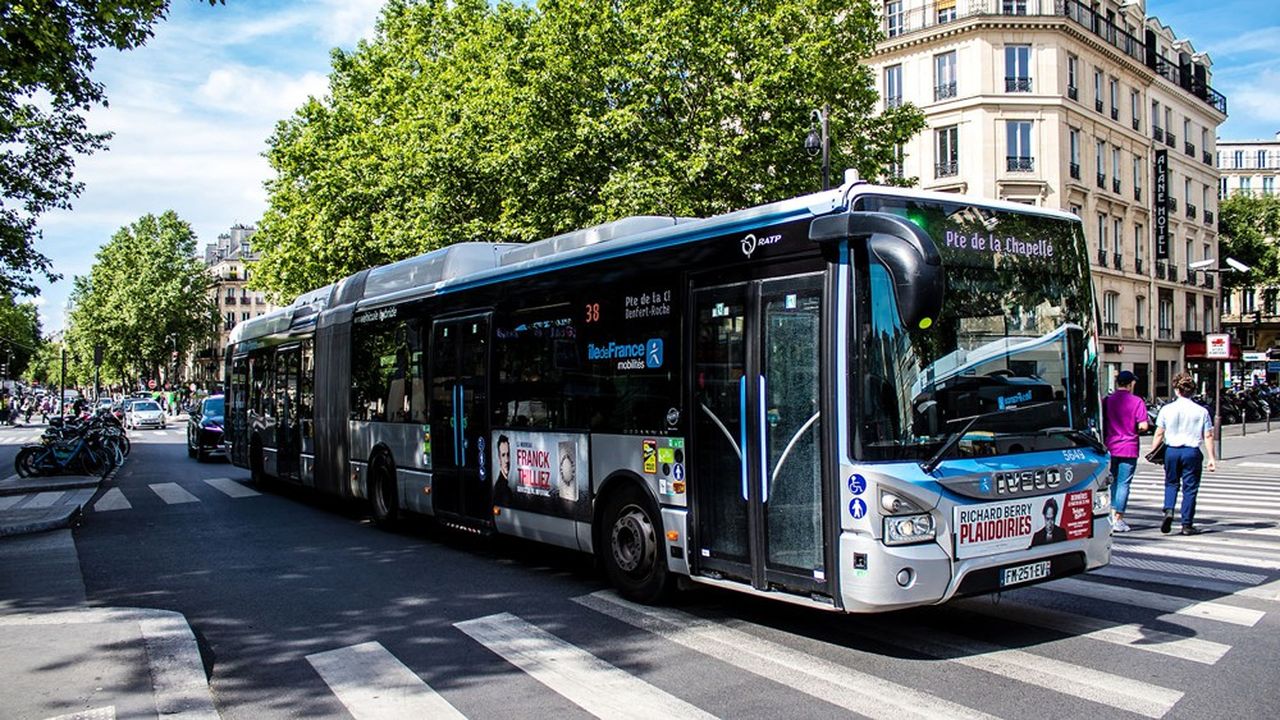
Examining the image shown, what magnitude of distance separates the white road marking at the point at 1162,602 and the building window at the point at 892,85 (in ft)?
122

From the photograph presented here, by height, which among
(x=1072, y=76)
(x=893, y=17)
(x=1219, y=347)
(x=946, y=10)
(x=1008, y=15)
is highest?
(x=893, y=17)

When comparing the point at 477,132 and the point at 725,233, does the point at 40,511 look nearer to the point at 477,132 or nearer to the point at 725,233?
the point at 725,233

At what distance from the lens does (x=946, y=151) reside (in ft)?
135

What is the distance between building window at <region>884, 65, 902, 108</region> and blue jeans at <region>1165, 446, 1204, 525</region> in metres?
34.0

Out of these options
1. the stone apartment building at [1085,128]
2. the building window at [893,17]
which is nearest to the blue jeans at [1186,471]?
the stone apartment building at [1085,128]

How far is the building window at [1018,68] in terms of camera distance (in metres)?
40.6

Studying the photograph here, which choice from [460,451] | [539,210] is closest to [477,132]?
[539,210]

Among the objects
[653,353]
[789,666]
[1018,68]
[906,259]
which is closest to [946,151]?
[1018,68]

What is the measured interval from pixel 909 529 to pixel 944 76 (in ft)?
129

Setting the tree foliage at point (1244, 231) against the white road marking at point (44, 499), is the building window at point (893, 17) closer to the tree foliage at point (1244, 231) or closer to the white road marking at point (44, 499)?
the tree foliage at point (1244, 231)

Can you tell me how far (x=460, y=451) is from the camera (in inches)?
406

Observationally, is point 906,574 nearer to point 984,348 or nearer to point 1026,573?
point 1026,573

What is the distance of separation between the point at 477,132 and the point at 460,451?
1551 centimetres

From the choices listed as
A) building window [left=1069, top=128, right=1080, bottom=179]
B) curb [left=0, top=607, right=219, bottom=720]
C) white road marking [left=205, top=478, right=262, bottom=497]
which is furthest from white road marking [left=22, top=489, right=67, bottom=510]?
building window [left=1069, top=128, right=1080, bottom=179]
